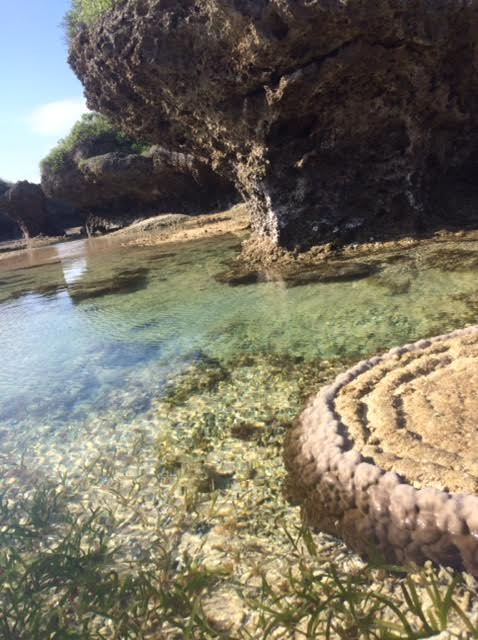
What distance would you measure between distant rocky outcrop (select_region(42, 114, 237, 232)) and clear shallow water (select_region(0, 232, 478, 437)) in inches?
573

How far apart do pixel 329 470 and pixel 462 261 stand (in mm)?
5881

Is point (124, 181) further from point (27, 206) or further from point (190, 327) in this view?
point (190, 327)

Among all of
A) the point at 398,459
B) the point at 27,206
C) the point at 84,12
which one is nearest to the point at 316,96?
the point at 84,12

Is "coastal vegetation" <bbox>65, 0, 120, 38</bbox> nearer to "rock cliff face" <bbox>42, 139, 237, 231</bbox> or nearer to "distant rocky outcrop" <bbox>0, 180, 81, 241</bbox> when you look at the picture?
"rock cliff face" <bbox>42, 139, 237, 231</bbox>

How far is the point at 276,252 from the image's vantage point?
10.5 meters

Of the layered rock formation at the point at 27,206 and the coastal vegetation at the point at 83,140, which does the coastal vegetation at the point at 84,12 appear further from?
the layered rock formation at the point at 27,206

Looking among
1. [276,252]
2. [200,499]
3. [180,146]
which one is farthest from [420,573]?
[180,146]

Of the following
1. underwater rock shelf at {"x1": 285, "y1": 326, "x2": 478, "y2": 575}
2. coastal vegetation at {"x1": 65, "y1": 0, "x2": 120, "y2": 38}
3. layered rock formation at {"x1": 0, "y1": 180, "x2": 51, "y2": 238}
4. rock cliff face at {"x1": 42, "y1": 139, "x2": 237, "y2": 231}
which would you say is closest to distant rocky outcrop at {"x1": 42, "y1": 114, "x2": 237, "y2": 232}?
rock cliff face at {"x1": 42, "y1": 139, "x2": 237, "y2": 231}

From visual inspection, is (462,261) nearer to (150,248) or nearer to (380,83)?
(380,83)

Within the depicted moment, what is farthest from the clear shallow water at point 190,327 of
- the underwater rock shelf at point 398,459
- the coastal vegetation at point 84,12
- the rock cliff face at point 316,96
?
the coastal vegetation at point 84,12

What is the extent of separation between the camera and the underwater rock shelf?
2356 mm

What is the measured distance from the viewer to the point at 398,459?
2.79 metres

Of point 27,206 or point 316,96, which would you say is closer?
point 316,96

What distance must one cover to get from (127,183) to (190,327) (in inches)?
856
